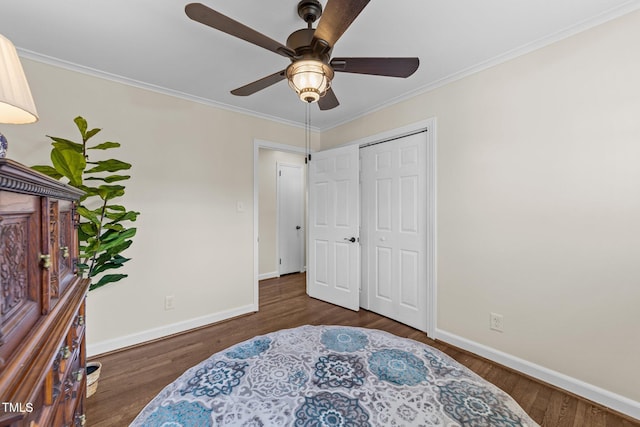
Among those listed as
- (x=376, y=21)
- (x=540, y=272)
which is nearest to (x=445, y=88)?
(x=376, y=21)

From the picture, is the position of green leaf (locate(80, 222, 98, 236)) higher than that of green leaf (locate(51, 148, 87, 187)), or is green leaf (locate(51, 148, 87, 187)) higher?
green leaf (locate(51, 148, 87, 187))

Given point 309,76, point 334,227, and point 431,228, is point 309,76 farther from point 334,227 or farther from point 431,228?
point 334,227

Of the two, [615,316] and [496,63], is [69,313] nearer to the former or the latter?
[615,316]

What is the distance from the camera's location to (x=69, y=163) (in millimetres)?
1626

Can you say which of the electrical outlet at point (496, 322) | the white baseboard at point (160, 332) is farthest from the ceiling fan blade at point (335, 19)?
the white baseboard at point (160, 332)

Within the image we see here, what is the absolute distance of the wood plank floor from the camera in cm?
163

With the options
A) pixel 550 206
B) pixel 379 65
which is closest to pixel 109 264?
pixel 379 65

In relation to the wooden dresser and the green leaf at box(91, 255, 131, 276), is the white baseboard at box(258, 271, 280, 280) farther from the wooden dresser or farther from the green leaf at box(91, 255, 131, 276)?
the wooden dresser

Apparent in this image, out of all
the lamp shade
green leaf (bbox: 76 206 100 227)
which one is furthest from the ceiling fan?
green leaf (bbox: 76 206 100 227)

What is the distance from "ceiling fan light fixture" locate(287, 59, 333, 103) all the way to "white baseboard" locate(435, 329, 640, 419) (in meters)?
2.36

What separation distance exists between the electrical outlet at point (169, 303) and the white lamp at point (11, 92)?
2.13m

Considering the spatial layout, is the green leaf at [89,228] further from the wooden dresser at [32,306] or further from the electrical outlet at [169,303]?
the wooden dresser at [32,306]

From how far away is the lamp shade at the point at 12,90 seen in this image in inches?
31.4

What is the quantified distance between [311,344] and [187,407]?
3.02ft
